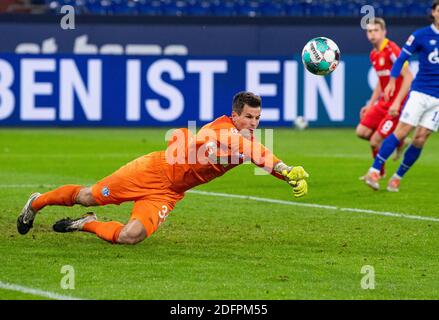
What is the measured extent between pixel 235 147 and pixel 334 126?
16.5m

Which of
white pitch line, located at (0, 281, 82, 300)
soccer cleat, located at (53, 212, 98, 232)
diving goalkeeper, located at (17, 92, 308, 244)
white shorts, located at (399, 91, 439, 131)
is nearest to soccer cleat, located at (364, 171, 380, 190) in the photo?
white shorts, located at (399, 91, 439, 131)

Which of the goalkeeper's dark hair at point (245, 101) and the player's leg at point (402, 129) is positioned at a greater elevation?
the goalkeeper's dark hair at point (245, 101)

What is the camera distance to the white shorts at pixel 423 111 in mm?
12617

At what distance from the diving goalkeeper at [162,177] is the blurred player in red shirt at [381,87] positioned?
226 inches

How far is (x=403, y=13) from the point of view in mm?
26516

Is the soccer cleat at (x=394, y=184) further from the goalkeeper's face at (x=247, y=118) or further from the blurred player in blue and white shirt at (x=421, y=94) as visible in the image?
the goalkeeper's face at (x=247, y=118)

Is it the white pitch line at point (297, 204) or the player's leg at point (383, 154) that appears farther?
the player's leg at point (383, 154)

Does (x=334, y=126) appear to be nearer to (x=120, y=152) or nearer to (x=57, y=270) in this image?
(x=120, y=152)

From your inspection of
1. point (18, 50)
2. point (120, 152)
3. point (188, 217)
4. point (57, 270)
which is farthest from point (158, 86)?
point (57, 270)

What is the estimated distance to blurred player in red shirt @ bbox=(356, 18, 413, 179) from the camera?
14227 mm

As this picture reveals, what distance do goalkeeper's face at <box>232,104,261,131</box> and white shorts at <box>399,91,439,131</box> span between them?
4.69 metres

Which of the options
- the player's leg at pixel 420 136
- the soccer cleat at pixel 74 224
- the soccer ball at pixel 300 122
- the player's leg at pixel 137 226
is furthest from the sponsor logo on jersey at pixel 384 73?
the soccer ball at pixel 300 122

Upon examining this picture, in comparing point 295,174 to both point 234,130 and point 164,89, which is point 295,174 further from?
point 164,89

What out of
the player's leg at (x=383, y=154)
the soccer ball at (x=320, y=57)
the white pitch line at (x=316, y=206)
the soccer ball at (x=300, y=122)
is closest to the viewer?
the soccer ball at (x=320, y=57)
